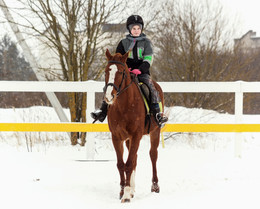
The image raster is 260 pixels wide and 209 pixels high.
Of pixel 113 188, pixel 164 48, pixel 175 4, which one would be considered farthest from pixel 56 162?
pixel 175 4

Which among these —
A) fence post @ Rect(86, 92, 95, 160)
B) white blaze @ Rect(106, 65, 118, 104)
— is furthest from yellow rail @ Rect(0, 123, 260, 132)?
white blaze @ Rect(106, 65, 118, 104)

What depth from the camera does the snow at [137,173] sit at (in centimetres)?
386

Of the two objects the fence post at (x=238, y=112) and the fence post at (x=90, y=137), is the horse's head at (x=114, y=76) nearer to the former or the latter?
the fence post at (x=90, y=137)

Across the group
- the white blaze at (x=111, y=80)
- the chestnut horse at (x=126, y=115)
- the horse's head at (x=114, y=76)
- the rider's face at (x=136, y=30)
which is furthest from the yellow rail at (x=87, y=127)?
the white blaze at (x=111, y=80)

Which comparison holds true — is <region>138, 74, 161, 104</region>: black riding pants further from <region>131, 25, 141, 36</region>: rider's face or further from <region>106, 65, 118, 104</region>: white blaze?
A: <region>106, 65, 118, 104</region>: white blaze

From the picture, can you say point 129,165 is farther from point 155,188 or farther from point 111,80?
point 111,80

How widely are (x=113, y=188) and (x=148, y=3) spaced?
5.20 metres

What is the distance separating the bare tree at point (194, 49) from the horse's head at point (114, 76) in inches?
299

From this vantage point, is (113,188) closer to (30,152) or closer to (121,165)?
(121,165)

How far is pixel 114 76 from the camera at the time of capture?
10.9 ft

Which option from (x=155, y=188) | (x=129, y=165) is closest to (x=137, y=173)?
(x=155, y=188)

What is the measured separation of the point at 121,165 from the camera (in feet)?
12.7

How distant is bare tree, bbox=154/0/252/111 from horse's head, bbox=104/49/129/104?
7.60 m

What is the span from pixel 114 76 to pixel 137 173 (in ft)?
8.28
